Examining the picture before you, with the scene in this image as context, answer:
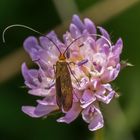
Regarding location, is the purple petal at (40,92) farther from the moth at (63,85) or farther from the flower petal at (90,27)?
the flower petal at (90,27)

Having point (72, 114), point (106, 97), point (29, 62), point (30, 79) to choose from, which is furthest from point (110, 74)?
point (29, 62)

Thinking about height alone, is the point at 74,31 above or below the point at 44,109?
above

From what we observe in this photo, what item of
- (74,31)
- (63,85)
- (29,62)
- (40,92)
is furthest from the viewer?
(29,62)

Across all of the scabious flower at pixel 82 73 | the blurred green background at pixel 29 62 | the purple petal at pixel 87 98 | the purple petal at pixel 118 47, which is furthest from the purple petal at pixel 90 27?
the blurred green background at pixel 29 62

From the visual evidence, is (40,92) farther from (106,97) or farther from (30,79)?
(106,97)

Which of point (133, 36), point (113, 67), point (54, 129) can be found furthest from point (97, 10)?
point (113, 67)

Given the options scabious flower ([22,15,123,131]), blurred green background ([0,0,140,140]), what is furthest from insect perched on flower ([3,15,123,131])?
blurred green background ([0,0,140,140])
